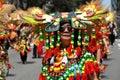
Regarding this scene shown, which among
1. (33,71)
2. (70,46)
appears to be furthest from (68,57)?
(33,71)

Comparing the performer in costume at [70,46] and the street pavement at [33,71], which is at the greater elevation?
the performer in costume at [70,46]

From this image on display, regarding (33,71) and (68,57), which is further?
(33,71)

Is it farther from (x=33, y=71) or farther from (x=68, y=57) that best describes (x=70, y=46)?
(x=33, y=71)

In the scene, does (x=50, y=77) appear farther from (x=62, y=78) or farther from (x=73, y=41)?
(x=73, y=41)

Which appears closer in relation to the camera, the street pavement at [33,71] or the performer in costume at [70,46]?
the performer in costume at [70,46]

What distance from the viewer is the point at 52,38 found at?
600 cm

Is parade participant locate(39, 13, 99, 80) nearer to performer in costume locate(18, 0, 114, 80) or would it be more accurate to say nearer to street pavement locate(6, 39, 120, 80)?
performer in costume locate(18, 0, 114, 80)

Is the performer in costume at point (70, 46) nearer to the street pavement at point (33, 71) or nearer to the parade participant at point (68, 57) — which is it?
the parade participant at point (68, 57)

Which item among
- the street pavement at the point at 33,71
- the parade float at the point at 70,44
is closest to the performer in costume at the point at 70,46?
the parade float at the point at 70,44

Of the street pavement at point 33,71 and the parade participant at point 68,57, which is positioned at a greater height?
the parade participant at point 68,57

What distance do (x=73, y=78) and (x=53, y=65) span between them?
0.96ft

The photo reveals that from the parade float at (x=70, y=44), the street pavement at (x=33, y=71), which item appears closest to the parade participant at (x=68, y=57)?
the parade float at (x=70, y=44)

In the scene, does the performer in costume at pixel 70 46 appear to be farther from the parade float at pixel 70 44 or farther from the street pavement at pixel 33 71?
the street pavement at pixel 33 71

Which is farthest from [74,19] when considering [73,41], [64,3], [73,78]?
[64,3]
